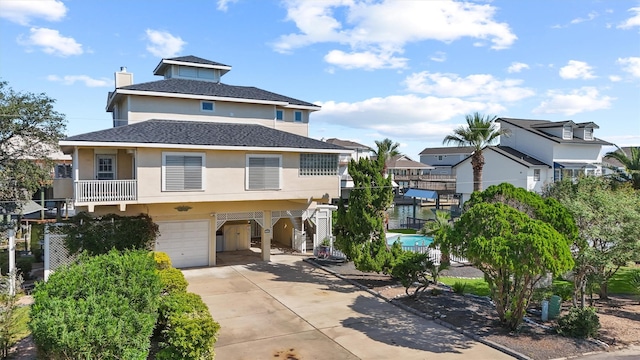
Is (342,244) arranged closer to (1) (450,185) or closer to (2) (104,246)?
(2) (104,246)

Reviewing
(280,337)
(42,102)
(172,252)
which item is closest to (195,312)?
(280,337)

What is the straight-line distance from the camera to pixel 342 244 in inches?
784

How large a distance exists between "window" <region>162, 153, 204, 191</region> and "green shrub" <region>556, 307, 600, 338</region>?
14870 millimetres

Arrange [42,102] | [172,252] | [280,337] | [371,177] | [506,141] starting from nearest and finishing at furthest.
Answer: [280,337]
[371,177]
[172,252]
[42,102]
[506,141]

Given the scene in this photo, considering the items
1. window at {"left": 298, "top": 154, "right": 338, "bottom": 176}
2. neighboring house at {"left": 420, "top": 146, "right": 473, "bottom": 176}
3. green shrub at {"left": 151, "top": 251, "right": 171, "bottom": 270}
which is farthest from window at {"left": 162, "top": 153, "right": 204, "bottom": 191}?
neighboring house at {"left": 420, "top": 146, "right": 473, "bottom": 176}

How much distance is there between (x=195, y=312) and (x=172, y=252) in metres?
11.3

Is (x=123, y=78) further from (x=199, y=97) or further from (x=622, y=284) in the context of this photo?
(x=622, y=284)

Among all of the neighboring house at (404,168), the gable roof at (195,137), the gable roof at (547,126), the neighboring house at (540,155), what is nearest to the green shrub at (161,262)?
the gable roof at (195,137)

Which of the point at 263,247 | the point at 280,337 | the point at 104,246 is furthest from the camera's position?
the point at 263,247

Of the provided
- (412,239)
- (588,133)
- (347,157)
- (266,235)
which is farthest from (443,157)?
(266,235)

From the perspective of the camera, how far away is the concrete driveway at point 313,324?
11.6m

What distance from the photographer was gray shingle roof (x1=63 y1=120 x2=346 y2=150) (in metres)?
17.6

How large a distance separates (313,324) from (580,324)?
813 centimetres

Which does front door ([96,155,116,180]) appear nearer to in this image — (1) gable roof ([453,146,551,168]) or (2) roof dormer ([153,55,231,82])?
(2) roof dormer ([153,55,231,82])
